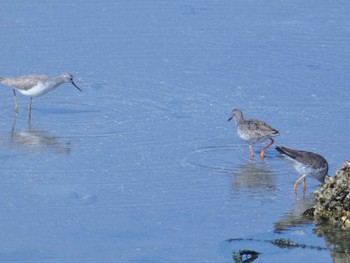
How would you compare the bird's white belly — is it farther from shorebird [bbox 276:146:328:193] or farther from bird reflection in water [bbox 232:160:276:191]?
shorebird [bbox 276:146:328:193]

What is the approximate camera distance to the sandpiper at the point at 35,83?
1257 centimetres

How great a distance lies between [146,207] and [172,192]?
482 mm

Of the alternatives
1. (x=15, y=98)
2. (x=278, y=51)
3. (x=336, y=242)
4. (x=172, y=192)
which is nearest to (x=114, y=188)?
(x=172, y=192)

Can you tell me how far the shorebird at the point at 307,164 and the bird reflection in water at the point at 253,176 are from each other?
31 centimetres

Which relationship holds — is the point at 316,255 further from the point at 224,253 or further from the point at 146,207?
the point at 146,207

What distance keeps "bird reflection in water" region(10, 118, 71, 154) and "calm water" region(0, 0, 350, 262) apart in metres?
0.03

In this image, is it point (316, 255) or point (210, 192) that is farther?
point (210, 192)

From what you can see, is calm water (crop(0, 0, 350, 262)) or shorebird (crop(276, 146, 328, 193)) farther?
shorebird (crop(276, 146, 328, 193))

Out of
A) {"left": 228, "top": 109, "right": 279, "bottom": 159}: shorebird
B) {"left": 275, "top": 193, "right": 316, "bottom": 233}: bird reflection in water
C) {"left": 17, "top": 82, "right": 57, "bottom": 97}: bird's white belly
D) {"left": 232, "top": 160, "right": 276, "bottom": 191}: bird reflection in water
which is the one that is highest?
{"left": 17, "top": 82, "right": 57, "bottom": 97}: bird's white belly

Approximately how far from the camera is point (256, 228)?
8.87 meters

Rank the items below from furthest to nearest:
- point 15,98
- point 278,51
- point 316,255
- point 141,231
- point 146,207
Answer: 1. point 278,51
2. point 15,98
3. point 146,207
4. point 141,231
5. point 316,255

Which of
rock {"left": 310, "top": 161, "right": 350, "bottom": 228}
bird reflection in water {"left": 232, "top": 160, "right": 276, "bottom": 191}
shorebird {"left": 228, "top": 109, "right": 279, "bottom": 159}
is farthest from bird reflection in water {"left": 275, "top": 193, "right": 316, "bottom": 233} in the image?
shorebird {"left": 228, "top": 109, "right": 279, "bottom": 159}

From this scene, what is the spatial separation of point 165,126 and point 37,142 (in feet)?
4.96

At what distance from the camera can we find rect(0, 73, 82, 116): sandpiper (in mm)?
12570
